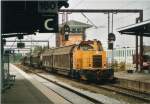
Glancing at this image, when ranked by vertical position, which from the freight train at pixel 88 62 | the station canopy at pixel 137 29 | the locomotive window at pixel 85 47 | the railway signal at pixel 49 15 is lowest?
the freight train at pixel 88 62

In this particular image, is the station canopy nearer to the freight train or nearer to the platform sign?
the freight train

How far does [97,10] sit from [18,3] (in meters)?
30.2

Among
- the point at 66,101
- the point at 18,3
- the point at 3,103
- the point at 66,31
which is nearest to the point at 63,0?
the point at 18,3

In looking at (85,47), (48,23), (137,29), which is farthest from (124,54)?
(48,23)

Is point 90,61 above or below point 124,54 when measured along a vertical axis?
below

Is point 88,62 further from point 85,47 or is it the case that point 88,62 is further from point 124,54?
point 124,54

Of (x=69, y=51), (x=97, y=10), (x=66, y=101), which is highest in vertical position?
(x=97, y=10)

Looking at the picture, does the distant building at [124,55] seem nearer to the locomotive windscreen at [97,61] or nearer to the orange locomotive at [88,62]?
the orange locomotive at [88,62]

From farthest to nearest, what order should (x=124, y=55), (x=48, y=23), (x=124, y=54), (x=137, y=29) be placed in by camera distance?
→ (x=124, y=55) → (x=124, y=54) → (x=137, y=29) → (x=48, y=23)

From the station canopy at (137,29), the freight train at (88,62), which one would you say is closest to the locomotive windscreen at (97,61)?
the freight train at (88,62)

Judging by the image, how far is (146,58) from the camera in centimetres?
5706

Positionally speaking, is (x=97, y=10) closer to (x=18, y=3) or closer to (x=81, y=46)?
(x=81, y=46)

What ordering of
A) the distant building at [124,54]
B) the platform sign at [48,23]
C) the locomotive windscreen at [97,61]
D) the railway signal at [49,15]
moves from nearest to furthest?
1. the railway signal at [49,15]
2. the platform sign at [48,23]
3. the locomotive windscreen at [97,61]
4. the distant building at [124,54]

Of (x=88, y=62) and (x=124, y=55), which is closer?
(x=88, y=62)
